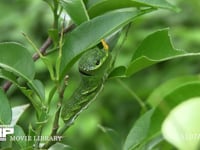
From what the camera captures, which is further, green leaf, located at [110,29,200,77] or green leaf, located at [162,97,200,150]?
green leaf, located at [110,29,200,77]

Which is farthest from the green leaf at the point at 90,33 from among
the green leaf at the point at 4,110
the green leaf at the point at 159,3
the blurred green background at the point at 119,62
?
the blurred green background at the point at 119,62

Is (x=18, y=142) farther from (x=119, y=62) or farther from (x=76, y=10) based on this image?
(x=119, y=62)

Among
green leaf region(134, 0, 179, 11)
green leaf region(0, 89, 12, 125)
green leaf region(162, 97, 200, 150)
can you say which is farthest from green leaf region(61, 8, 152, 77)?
green leaf region(162, 97, 200, 150)

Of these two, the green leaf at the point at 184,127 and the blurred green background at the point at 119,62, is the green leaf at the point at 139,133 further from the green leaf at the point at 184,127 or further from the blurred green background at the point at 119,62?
the blurred green background at the point at 119,62

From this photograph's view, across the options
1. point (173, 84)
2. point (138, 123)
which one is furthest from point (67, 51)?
point (173, 84)

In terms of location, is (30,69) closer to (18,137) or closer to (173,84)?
(18,137)

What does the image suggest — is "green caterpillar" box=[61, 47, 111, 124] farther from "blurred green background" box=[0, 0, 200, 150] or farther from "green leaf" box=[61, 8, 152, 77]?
"blurred green background" box=[0, 0, 200, 150]
